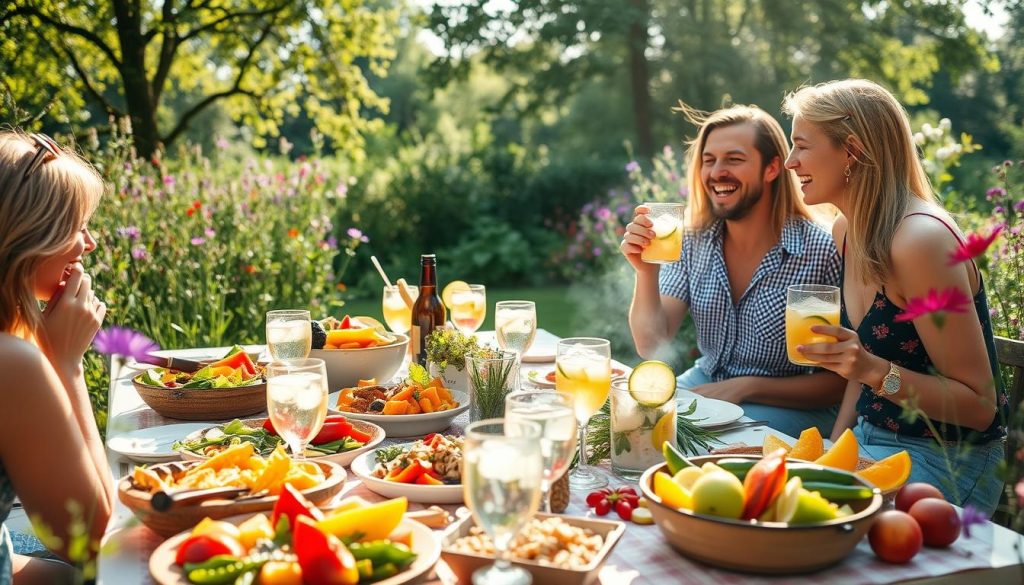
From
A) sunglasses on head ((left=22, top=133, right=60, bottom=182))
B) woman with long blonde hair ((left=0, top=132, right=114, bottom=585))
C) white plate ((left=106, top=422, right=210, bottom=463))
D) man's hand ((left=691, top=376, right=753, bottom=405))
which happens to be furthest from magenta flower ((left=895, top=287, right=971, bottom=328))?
man's hand ((left=691, top=376, right=753, bottom=405))

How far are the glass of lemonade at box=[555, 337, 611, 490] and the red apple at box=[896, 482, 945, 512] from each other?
635mm

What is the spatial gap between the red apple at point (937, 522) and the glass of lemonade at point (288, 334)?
176cm

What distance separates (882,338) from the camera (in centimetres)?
282

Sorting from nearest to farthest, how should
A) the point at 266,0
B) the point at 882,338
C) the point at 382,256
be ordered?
1. the point at 882,338
2. the point at 266,0
3. the point at 382,256

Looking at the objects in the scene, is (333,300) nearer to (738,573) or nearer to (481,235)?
(738,573)

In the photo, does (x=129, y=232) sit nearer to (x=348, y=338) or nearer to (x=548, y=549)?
(x=348, y=338)

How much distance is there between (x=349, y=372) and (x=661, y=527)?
159 cm

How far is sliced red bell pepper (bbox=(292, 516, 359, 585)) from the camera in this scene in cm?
139

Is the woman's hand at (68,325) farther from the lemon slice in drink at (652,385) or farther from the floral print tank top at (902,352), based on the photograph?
the floral print tank top at (902,352)

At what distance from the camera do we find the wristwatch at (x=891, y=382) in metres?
2.51

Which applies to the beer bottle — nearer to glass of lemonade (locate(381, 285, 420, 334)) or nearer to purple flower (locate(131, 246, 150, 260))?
glass of lemonade (locate(381, 285, 420, 334))

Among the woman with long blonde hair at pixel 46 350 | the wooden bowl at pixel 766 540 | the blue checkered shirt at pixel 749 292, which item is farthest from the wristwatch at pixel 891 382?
the woman with long blonde hair at pixel 46 350

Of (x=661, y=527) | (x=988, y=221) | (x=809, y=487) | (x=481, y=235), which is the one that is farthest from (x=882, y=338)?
(x=481, y=235)

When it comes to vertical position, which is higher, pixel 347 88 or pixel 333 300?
pixel 347 88
